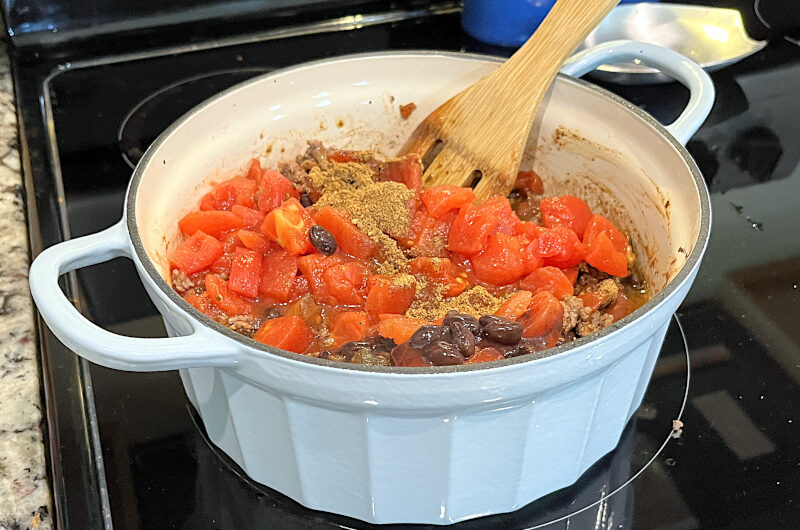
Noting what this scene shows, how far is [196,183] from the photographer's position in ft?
4.33

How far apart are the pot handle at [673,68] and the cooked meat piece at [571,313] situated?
0.97 feet

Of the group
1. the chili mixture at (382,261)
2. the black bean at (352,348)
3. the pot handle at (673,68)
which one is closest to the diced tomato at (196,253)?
the chili mixture at (382,261)

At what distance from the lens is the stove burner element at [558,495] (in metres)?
1.05

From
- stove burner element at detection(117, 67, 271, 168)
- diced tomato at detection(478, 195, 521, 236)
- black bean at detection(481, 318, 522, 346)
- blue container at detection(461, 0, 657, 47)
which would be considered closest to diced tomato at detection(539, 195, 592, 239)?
diced tomato at detection(478, 195, 521, 236)

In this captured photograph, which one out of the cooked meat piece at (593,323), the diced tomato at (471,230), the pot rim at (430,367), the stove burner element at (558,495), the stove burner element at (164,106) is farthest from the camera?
the stove burner element at (164,106)

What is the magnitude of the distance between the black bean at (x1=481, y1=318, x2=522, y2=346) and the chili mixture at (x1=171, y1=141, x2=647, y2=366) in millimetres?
85

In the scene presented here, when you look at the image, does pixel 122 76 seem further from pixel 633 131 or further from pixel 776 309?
pixel 776 309

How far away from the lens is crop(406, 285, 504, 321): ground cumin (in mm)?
1167

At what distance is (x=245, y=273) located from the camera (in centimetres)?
124

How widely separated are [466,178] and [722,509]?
681 mm

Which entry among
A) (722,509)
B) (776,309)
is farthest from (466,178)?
(722,509)

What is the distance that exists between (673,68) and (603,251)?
0.33 metres

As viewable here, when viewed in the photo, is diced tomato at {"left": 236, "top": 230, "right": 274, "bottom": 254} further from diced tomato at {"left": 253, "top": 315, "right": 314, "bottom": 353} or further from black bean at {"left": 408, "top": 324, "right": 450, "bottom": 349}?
black bean at {"left": 408, "top": 324, "right": 450, "bottom": 349}

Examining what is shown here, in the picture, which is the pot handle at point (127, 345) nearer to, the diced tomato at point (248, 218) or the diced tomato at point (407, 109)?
the diced tomato at point (248, 218)
